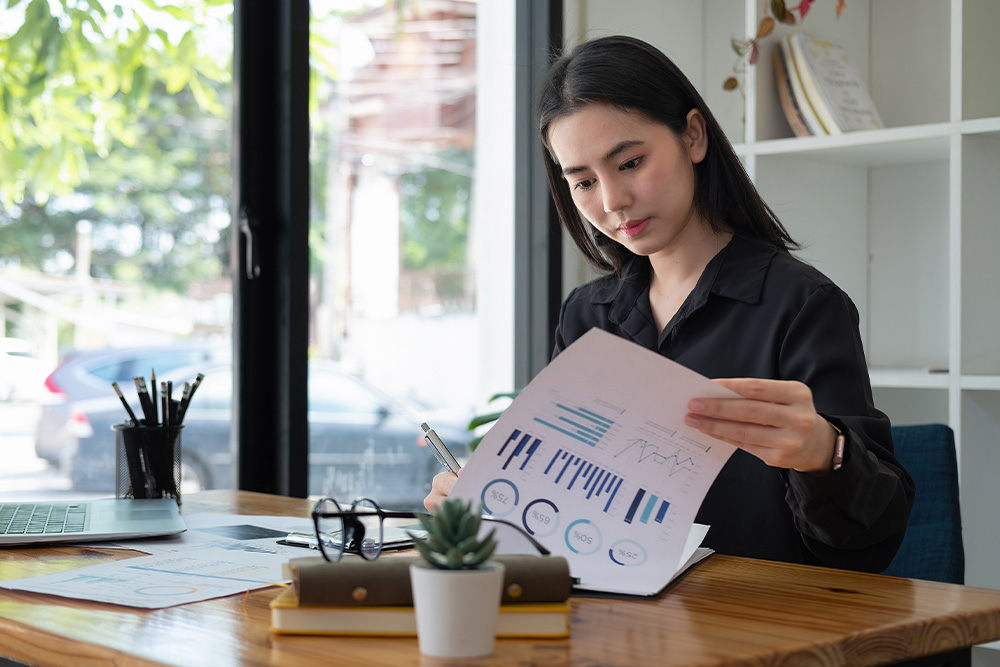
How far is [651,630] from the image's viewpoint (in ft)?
2.56

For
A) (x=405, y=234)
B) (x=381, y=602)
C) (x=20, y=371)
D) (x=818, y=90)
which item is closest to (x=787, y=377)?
(x=381, y=602)

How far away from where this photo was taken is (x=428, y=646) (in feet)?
2.24

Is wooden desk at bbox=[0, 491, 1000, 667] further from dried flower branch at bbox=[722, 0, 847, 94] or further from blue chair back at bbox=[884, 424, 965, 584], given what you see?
dried flower branch at bbox=[722, 0, 847, 94]

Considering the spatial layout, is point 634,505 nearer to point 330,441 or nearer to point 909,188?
point 909,188

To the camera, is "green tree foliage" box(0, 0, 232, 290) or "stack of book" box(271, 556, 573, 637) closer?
"stack of book" box(271, 556, 573, 637)

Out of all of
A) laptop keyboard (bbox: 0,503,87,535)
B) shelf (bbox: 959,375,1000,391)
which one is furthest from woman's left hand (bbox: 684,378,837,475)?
shelf (bbox: 959,375,1000,391)

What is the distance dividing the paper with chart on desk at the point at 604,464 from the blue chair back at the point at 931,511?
0.60 metres

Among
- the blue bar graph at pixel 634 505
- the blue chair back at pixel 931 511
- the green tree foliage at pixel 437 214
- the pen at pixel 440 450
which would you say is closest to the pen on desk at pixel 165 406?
the pen at pixel 440 450

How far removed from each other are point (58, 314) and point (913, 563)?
1762mm

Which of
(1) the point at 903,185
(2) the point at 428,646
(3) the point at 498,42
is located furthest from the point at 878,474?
(3) the point at 498,42

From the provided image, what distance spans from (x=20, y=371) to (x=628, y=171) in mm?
1426

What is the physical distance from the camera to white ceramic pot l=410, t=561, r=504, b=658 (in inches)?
26.0

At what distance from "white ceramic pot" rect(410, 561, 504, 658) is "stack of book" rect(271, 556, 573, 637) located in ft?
0.21

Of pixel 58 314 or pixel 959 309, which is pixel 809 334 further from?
pixel 58 314
